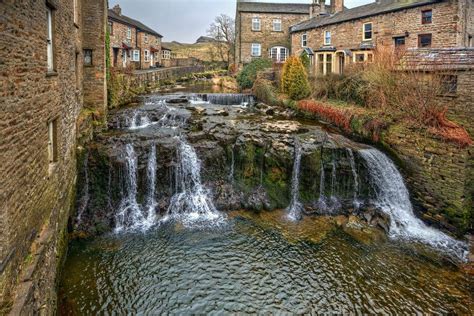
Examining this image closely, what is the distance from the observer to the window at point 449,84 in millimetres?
12805

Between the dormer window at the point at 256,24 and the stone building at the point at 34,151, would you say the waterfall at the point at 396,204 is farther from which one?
the dormer window at the point at 256,24

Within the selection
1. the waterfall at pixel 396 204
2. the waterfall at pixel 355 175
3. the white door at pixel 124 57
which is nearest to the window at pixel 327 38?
the waterfall at pixel 396 204

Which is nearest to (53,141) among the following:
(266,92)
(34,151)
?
(34,151)

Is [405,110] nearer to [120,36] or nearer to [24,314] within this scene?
[24,314]

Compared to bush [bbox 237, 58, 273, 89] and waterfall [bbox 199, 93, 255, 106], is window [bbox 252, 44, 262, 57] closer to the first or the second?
bush [bbox 237, 58, 273, 89]

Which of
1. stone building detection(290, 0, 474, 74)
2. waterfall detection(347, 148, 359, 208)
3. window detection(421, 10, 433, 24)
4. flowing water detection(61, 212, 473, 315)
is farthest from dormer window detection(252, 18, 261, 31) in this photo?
flowing water detection(61, 212, 473, 315)

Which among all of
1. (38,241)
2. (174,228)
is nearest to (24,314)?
(38,241)

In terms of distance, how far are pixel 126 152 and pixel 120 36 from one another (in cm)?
2732

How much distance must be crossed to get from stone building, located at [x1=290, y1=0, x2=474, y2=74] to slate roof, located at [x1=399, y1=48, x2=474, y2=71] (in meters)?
4.49

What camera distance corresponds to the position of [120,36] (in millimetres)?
36000

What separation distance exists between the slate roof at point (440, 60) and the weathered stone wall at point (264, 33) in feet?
89.6

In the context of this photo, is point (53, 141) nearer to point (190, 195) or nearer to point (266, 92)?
point (190, 195)

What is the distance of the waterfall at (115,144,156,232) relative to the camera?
1204 centimetres

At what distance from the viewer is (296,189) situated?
549 inches
